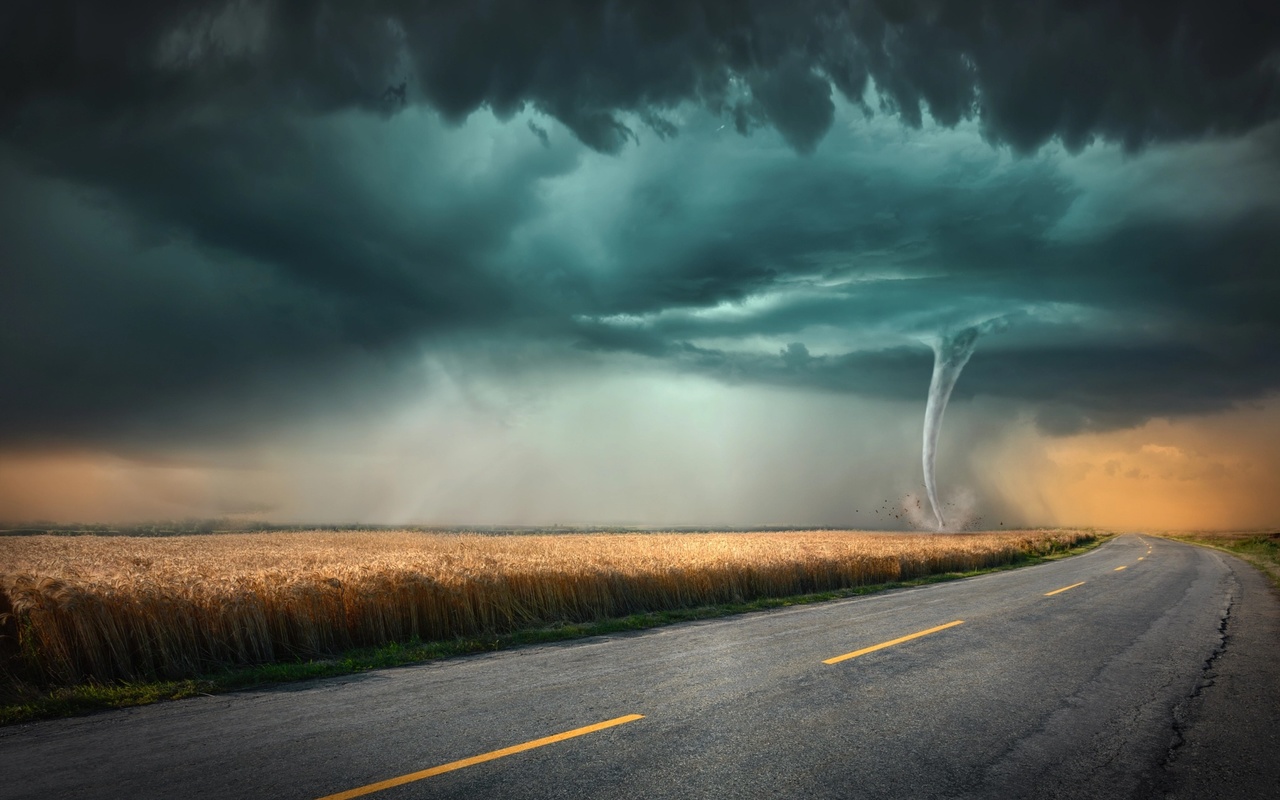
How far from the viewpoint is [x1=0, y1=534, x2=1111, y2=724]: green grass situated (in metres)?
8.14

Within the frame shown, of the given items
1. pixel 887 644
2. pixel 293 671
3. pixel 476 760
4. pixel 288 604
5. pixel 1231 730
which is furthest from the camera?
pixel 288 604

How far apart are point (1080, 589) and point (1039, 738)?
54.0 ft

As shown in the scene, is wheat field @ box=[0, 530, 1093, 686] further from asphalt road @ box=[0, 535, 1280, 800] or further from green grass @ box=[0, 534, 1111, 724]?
asphalt road @ box=[0, 535, 1280, 800]

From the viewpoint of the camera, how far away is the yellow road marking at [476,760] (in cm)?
504

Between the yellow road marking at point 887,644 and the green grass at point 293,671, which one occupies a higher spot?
the green grass at point 293,671

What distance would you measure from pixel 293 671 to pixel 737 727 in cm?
733

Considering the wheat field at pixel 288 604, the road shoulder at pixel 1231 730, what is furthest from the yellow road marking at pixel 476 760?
the wheat field at pixel 288 604

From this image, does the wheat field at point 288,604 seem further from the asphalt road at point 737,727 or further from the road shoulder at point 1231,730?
the road shoulder at point 1231,730

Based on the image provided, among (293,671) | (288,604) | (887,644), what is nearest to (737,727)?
(887,644)

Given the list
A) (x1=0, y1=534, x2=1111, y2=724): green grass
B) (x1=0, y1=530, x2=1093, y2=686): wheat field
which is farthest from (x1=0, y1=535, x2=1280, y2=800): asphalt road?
(x1=0, y1=530, x2=1093, y2=686): wheat field

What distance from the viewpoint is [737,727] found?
6.53 m

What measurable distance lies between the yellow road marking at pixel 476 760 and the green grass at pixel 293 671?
536 cm

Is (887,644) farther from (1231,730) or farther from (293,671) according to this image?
(293,671)

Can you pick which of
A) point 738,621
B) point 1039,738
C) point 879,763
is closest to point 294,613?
point 738,621
